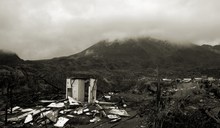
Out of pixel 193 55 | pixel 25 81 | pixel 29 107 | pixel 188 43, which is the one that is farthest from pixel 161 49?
pixel 29 107

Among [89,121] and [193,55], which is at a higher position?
[193,55]

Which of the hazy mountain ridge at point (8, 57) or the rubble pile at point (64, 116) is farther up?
the hazy mountain ridge at point (8, 57)

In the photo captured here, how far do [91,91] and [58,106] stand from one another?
3132 mm

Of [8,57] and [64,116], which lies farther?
[8,57]

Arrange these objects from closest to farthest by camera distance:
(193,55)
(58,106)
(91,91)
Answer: (58,106), (91,91), (193,55)

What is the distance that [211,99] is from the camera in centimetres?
1589

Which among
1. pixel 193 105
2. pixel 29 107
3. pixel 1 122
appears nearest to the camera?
pixel 193 105

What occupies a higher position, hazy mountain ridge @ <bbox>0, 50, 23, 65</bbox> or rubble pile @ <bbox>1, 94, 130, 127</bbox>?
hazy mountain ridge @ <bbox>0, 50, 23, 65</bbox>

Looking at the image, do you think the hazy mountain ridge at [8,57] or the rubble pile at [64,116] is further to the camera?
the hazy mountain ridge at [8,57]

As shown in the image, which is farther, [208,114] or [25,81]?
[25,81]

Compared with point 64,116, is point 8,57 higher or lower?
higher

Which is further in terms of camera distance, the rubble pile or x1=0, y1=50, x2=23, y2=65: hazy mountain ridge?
x1=0, y1=50, x2=23, y2=65: hazy mountain ridge

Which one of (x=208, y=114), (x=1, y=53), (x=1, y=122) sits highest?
(x=1, y=53)

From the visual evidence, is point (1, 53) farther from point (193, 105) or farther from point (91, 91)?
point (193, 105)
